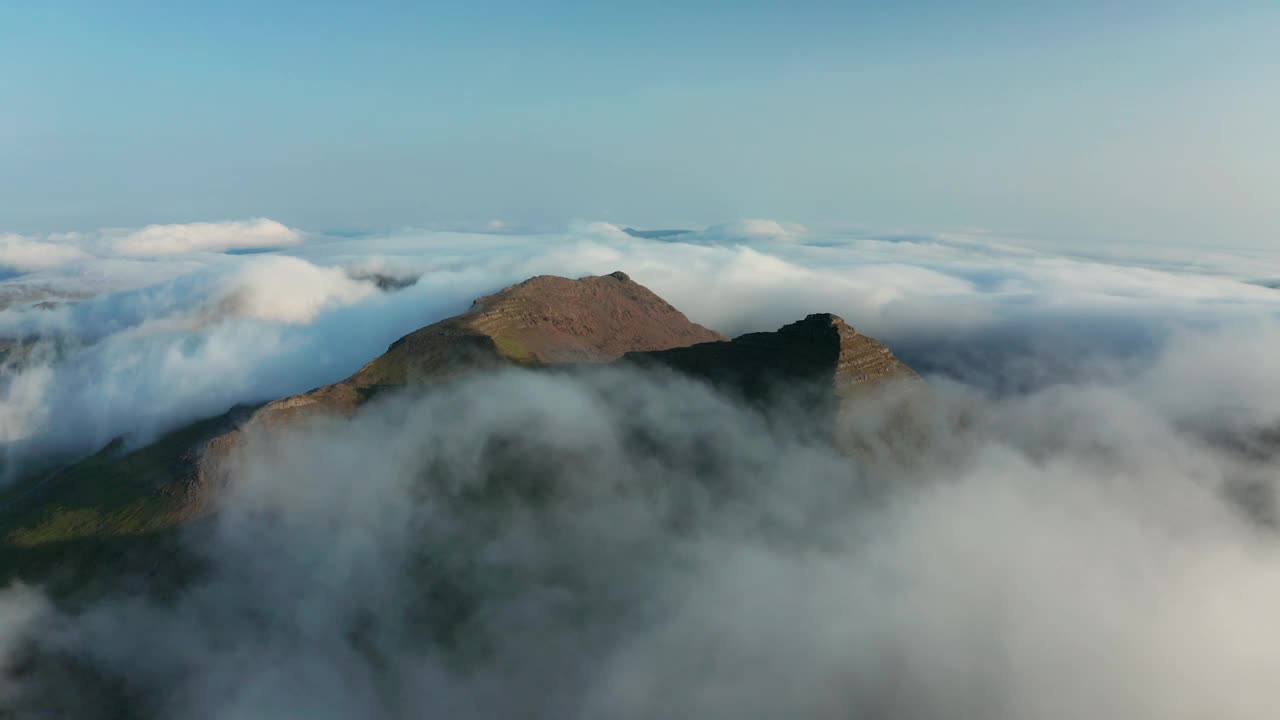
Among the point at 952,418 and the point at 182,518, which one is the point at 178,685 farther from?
the point at 952,418

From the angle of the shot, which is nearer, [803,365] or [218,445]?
[803,365]

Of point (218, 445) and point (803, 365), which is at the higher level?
point (803, 365)

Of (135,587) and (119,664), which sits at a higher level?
(135,587)

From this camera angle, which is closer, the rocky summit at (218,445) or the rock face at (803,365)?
A: the rock face at (803,365)

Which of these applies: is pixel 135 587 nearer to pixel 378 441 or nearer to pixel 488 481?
pixel 378 441

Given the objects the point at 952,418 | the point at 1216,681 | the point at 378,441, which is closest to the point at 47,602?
the point at 378,441

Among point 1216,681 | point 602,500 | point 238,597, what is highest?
point 602,500

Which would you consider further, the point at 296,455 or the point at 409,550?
the point at 296,455

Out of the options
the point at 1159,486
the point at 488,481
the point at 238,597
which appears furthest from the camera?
the point at 1159,486

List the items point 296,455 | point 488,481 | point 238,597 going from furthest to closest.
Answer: point 296,455
point 488,481
point 238,597

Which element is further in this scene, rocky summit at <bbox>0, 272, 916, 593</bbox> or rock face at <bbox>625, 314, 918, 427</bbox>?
rocky summit at <bbox>0, 272, 916, 593</bbox>
